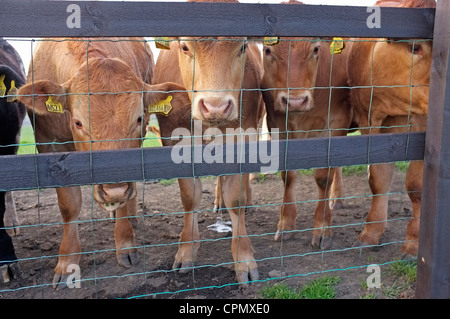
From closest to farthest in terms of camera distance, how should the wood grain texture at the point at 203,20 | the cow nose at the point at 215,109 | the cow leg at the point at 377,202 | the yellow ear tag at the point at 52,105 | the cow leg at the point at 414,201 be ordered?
the wood grain texture at the point at 203,20
the cow nose at the point at 215,109
the yellow ear tag at the point at 52,105
the cow leg at the point at 414,201
the cow leg at the point at 377,202

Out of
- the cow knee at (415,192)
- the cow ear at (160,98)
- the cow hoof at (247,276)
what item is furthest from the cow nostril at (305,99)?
the cow hoof at (247,276)

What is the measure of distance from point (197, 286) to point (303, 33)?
2.09 metres

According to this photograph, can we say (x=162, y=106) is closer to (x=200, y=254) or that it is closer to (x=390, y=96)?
(x=200, y=254)

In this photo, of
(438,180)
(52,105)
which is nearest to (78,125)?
(52,105)

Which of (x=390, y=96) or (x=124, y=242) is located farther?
(x=124, y=242)

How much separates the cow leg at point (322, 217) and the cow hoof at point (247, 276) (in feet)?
2.92

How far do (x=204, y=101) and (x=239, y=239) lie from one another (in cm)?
138

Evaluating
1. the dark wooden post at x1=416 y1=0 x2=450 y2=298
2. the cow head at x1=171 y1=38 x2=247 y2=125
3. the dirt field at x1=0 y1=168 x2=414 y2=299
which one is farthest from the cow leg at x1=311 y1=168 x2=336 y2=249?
the cow head at x1=171 y1=38 x2=247 y2=125

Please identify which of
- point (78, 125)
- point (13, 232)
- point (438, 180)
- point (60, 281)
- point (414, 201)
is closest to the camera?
point (438, 180)

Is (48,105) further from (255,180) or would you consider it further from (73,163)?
(255,180)

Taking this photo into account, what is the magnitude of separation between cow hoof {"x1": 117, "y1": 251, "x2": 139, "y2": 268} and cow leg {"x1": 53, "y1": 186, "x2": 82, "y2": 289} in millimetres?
368

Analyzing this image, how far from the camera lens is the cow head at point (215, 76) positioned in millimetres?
2848

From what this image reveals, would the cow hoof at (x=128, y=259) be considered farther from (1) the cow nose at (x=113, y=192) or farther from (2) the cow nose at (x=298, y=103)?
(2) the cow nose at (x=298, y=103)

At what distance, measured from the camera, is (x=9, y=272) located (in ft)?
11.3
